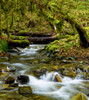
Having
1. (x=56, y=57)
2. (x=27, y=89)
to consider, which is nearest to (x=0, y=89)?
(x=27, y=89)

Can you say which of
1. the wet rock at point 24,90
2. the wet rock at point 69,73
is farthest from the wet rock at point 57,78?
the wet rock at point 24,90

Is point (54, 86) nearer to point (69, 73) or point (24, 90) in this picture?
point (69, 73)

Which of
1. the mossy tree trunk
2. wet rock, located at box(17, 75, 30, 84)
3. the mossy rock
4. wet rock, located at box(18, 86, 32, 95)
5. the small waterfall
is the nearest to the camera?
wet rock, located at box(18, 86, 32, 95)

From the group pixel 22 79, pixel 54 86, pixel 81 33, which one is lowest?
pixel 54 86

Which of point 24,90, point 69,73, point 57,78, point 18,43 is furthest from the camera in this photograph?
point 18,43

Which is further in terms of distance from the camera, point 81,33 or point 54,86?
point 81,33

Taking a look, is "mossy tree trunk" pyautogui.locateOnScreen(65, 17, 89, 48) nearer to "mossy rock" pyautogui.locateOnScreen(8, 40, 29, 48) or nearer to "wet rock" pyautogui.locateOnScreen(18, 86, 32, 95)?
"mossy rock" pyautogui.locateOnScreen(8, 40, 29, 48)

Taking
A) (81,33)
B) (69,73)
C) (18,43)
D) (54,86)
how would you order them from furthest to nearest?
1. (18,43)
2. (81,33)
3. (69,73)
4. (54,86)

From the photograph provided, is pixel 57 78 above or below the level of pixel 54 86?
above

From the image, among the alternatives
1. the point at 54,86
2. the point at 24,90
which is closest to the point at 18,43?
the point at 54,86

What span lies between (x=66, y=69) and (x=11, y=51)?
16.7 feet

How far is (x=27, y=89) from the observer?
4285mm

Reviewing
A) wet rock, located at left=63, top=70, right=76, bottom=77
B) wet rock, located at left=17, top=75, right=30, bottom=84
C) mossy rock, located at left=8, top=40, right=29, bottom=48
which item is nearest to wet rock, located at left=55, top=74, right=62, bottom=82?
wet rock, located at left=63, top=70, right=76, bottom=77

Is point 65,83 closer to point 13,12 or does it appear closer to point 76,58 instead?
point 76,58
